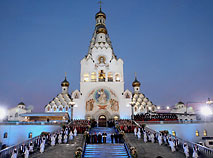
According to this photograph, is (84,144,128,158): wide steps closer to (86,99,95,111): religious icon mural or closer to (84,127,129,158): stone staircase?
(84,127,129,158): stone staircase

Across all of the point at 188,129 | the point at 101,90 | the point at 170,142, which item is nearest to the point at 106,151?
the point at 170,142

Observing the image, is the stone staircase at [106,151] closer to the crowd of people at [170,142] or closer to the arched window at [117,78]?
the crowd of people at [170,142]

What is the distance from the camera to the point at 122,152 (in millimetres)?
10812

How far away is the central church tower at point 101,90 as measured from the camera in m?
28.1

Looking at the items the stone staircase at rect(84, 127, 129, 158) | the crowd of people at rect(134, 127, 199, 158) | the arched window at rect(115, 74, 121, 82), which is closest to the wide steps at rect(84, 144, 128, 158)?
the stone staircase at rect(84, 127, 129, 158)

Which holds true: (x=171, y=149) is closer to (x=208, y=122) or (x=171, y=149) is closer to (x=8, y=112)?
(x=208, y=122)

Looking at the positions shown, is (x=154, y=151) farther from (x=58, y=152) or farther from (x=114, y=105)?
(x=114, y=105)

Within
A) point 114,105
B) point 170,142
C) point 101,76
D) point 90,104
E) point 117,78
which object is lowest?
point 170,142

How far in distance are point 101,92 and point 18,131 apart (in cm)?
1388

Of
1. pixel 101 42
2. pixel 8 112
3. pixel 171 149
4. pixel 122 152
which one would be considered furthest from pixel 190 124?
pixel 8 112

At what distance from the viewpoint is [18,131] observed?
74.6 ft

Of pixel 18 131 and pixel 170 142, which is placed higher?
pixel 170 142

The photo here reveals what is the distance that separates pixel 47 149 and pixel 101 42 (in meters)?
25.6

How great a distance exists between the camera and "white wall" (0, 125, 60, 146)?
22.4 meters
